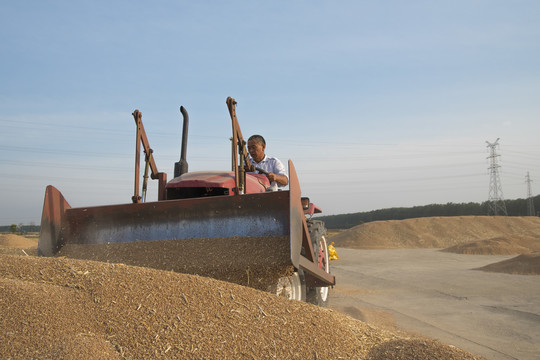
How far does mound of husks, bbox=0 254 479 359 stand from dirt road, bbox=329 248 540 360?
4.60 feet

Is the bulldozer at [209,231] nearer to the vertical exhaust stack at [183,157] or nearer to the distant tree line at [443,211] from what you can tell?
the vertical exhaust stack at [183,157]

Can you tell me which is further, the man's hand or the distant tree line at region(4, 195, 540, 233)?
the distant tree line at region(4, 195, 540, 233)

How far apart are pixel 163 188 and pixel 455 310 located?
4127 mm

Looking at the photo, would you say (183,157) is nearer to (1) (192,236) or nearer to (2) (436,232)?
(1) (192,236)

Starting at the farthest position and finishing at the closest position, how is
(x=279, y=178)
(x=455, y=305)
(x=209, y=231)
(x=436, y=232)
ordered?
(x=436, y=232) < (x=455, y=305) < (x=279, y=178) < (x=209, y=231)

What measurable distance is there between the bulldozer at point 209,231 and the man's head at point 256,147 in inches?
22.7

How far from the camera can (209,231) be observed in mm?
4070

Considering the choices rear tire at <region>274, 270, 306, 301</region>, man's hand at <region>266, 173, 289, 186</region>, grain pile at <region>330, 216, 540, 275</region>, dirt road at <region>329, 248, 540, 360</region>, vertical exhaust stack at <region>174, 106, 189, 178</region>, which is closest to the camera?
rear tire at <region>274, 270, 306, 301</region>

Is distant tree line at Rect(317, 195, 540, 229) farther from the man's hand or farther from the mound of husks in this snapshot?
the mound of husks

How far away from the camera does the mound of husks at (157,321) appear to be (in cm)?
254

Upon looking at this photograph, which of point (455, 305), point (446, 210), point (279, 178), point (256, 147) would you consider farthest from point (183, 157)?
point (446, 210)

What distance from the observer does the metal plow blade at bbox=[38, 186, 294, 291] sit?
3.71 m

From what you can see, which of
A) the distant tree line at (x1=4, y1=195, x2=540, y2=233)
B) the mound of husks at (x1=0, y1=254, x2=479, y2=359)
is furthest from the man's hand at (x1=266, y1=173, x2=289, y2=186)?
the distant tree line at (x1=4, y1=195, x2=540, y2=233)

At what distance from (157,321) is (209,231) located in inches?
53.0
